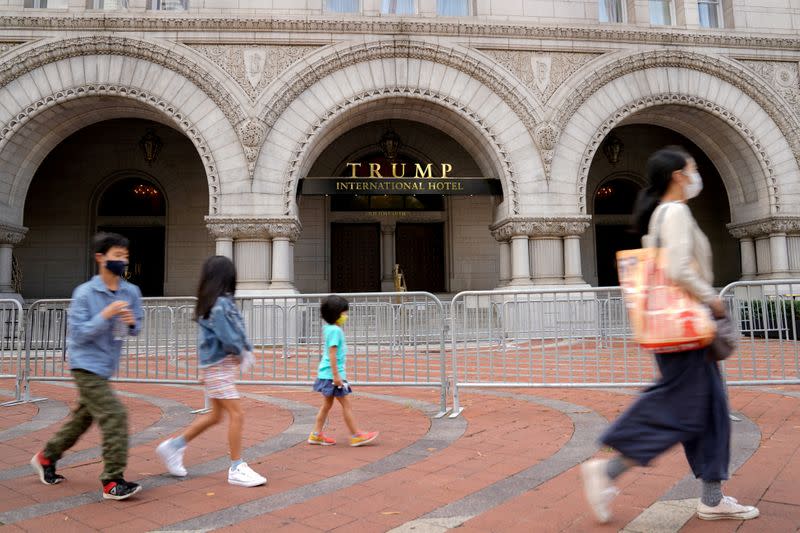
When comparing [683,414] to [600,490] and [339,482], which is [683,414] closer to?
[600,490]

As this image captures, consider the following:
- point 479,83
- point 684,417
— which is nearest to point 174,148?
point 479,83

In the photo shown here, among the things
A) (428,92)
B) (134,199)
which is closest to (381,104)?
(428,92)

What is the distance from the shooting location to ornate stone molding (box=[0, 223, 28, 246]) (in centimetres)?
1350

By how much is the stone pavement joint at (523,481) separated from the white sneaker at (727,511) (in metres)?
1.01

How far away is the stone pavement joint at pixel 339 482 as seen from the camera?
3.10 meters

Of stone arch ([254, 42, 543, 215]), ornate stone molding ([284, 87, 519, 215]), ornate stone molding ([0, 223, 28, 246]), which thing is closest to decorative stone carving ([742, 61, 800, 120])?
stone arch ([254, 42, 543, 215])

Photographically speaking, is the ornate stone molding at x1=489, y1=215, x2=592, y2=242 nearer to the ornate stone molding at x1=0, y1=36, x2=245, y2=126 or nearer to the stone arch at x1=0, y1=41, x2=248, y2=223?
the stone arch at x1=0, y1=41, x2=248, y2=223

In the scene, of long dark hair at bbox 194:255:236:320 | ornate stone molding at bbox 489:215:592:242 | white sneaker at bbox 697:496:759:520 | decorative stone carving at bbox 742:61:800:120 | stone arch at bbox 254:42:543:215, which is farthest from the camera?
decorative stone carving at bbox 742:61:800:120

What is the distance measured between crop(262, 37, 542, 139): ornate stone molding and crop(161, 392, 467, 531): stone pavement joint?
10482 mm

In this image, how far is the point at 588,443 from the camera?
458 cm

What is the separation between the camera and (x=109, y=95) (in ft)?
44.4

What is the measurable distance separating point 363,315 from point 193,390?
298 cm

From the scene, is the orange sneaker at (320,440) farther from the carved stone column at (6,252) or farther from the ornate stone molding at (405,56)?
the carved stone column at (6,252)

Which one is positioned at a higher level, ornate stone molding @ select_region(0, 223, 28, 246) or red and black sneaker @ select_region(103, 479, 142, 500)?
ornate stone molding @ select_region(0, 223, 28, 246)
